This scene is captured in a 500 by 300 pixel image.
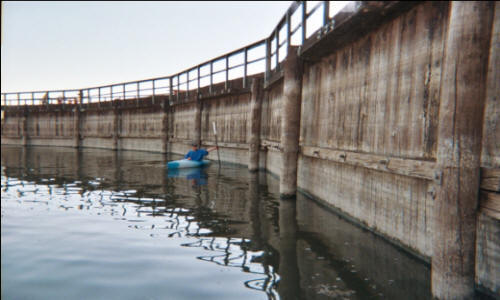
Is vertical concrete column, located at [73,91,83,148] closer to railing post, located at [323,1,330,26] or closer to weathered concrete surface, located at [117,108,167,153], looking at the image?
weathered concrete surface, located at [117,108,167,153]

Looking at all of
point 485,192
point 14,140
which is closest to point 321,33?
point 485,192

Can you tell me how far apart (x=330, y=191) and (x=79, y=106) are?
27856 mm

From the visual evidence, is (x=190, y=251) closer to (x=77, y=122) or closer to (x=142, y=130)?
(x=142, y=130)

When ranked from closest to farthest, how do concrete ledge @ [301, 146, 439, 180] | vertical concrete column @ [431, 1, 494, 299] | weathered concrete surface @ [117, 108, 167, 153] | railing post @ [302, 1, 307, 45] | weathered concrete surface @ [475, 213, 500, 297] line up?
vertical concrete column @ [431, 1, 494, 299]
weathered concrete surface @ [475, 213, 500, 297]
concrete ledge @ [301, 146, 439, 180]
railing post @ [302, 1, 307, 45]
weathered concrete surface @ [117, 108, 167, 153]

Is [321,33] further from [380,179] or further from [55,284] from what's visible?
[55,284]

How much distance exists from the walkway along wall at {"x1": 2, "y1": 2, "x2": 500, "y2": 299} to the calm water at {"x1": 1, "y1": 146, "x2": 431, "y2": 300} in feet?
1.85

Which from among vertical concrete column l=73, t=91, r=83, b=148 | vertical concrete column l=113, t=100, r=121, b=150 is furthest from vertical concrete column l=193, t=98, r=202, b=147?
vertical concrete column l=73, t=91, r=83, b=148

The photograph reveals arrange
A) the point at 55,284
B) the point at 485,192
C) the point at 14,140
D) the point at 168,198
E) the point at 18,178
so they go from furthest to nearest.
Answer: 1. the point at 14,140
2. the point at 18,178
3. the point at 168,198
4. the point at 55,284
5. the point at 485,192

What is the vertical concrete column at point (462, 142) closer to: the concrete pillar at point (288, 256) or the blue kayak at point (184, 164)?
the concrete pillar at point (288, 256)

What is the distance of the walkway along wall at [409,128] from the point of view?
3.04m

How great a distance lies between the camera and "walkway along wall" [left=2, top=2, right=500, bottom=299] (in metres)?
3.04

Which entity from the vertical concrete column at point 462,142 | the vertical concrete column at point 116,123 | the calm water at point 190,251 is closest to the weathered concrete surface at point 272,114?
the calm water at point 190,251

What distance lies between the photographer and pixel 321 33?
6.12 m

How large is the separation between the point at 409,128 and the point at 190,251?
3.44 m
